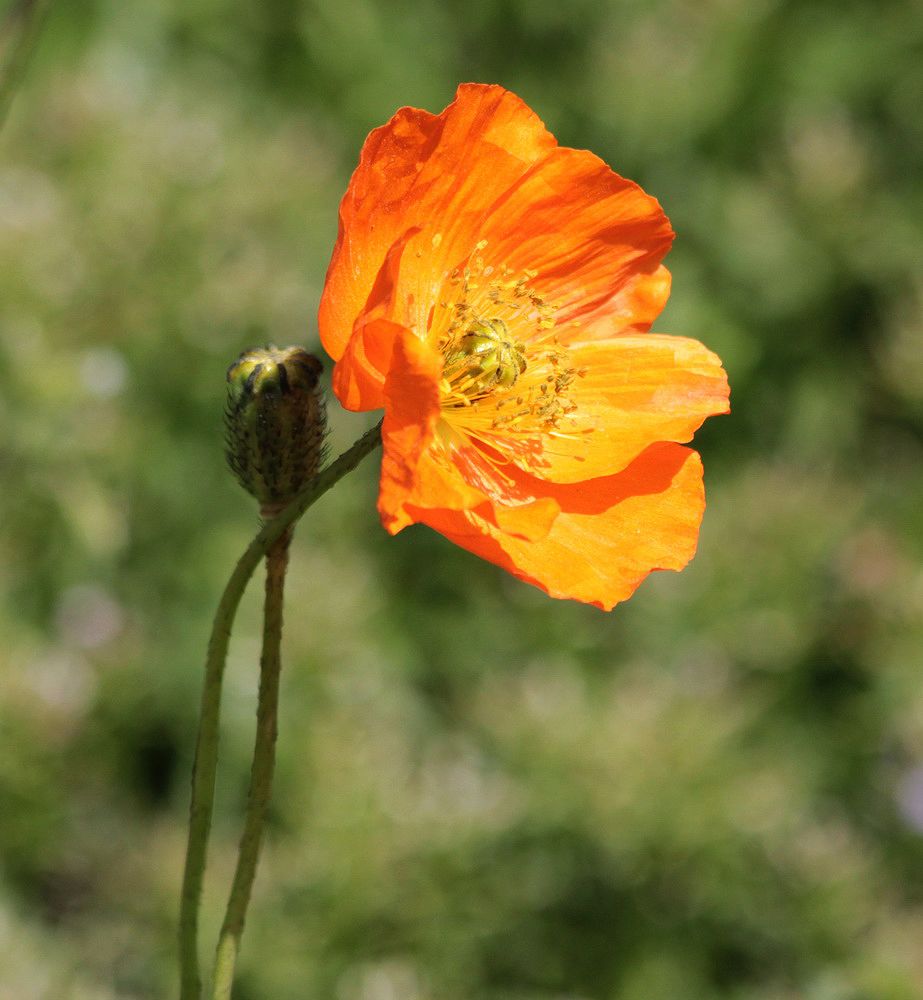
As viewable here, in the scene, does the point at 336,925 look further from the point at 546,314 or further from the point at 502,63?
the point at 502,63

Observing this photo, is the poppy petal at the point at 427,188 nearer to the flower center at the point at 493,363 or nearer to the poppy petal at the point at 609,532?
the flower center at the point at 493,363

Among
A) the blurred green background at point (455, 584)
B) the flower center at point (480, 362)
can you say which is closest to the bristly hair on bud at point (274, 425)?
the flower center at point (480, 362)

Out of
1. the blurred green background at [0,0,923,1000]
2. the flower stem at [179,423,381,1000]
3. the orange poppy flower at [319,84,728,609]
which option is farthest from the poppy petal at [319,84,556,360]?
the blurred green background at [0,0,923,1000]

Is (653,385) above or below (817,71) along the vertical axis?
below

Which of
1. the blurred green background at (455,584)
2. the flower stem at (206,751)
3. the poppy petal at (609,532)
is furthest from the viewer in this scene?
the blurred green background at (455,584)

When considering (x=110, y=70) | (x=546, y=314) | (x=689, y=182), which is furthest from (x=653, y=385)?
(x=110, y=70)

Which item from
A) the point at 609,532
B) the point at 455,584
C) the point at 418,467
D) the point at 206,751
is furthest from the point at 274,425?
the point at 455,584

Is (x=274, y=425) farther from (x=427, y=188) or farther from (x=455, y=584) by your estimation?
(x=455, y=584)
